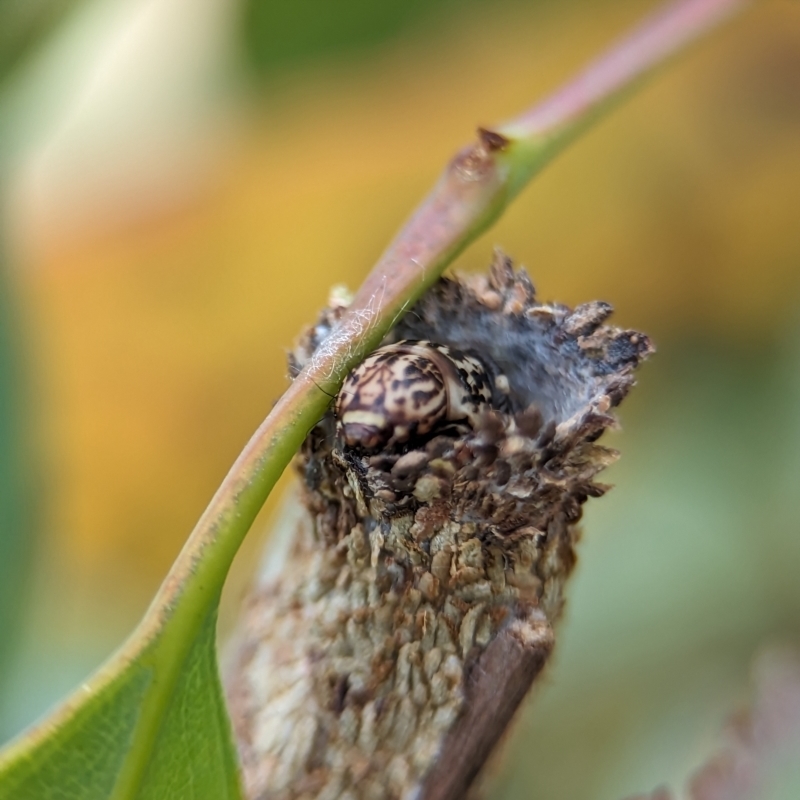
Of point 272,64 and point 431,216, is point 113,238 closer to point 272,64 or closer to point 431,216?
point 272,64

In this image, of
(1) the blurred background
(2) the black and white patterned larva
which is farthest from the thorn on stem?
(1) the blurred background

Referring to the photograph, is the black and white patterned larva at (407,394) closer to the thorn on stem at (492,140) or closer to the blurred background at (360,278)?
the thorn on stem at (492,140)

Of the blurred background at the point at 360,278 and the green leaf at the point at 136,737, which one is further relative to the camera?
the blurred background at the point at 360,278

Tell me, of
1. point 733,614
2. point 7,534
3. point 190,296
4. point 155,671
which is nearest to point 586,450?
point 155,671

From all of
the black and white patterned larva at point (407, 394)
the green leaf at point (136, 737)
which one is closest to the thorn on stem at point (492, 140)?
the black and white patterned larva at point (407, 394)

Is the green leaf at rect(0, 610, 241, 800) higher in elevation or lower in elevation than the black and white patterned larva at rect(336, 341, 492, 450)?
lower

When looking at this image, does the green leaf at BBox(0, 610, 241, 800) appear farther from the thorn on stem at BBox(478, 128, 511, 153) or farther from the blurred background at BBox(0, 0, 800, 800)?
the blurred background at BBox(0, 0, 800, 800)
